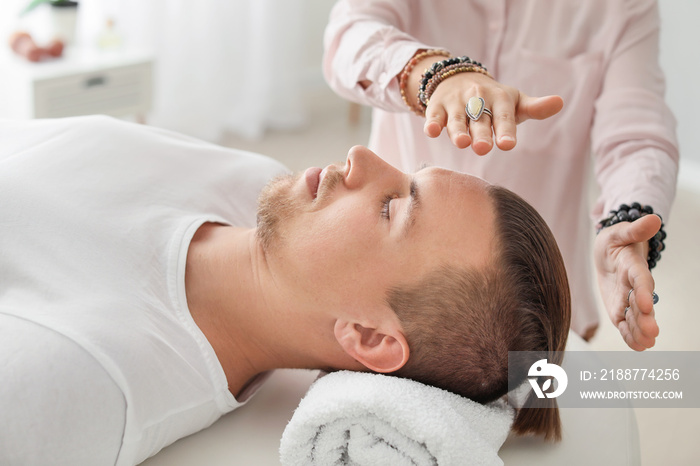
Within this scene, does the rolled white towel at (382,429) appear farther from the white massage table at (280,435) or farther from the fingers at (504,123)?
the fingers at (504,123)

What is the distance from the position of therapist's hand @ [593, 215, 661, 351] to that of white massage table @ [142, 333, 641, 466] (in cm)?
23

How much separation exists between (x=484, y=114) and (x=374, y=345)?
393mm

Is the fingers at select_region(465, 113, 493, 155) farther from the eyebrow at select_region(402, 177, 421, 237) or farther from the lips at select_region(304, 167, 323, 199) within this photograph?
the lips at select_region(304, 167, 323, 199)

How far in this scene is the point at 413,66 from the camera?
1.25 meters

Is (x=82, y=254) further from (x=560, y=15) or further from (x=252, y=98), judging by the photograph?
(x=252, y=98)

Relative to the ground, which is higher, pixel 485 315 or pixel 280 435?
pixel 485 315

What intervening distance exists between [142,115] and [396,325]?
2.36 metres

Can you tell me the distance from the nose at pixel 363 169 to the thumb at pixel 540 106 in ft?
0.78

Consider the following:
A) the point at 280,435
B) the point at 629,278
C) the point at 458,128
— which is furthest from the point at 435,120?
the point at 280,435

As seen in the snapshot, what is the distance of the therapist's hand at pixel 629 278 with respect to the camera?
1.03m

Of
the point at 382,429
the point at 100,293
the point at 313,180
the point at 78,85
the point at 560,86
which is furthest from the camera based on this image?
the point at 78,85

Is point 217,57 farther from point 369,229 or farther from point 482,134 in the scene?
point 482,134

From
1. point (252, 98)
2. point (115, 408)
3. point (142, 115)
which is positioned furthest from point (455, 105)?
point (252, 98)

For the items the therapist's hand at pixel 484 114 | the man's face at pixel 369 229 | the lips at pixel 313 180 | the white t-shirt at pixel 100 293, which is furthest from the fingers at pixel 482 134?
the white t-shirt at pixel 100 293
